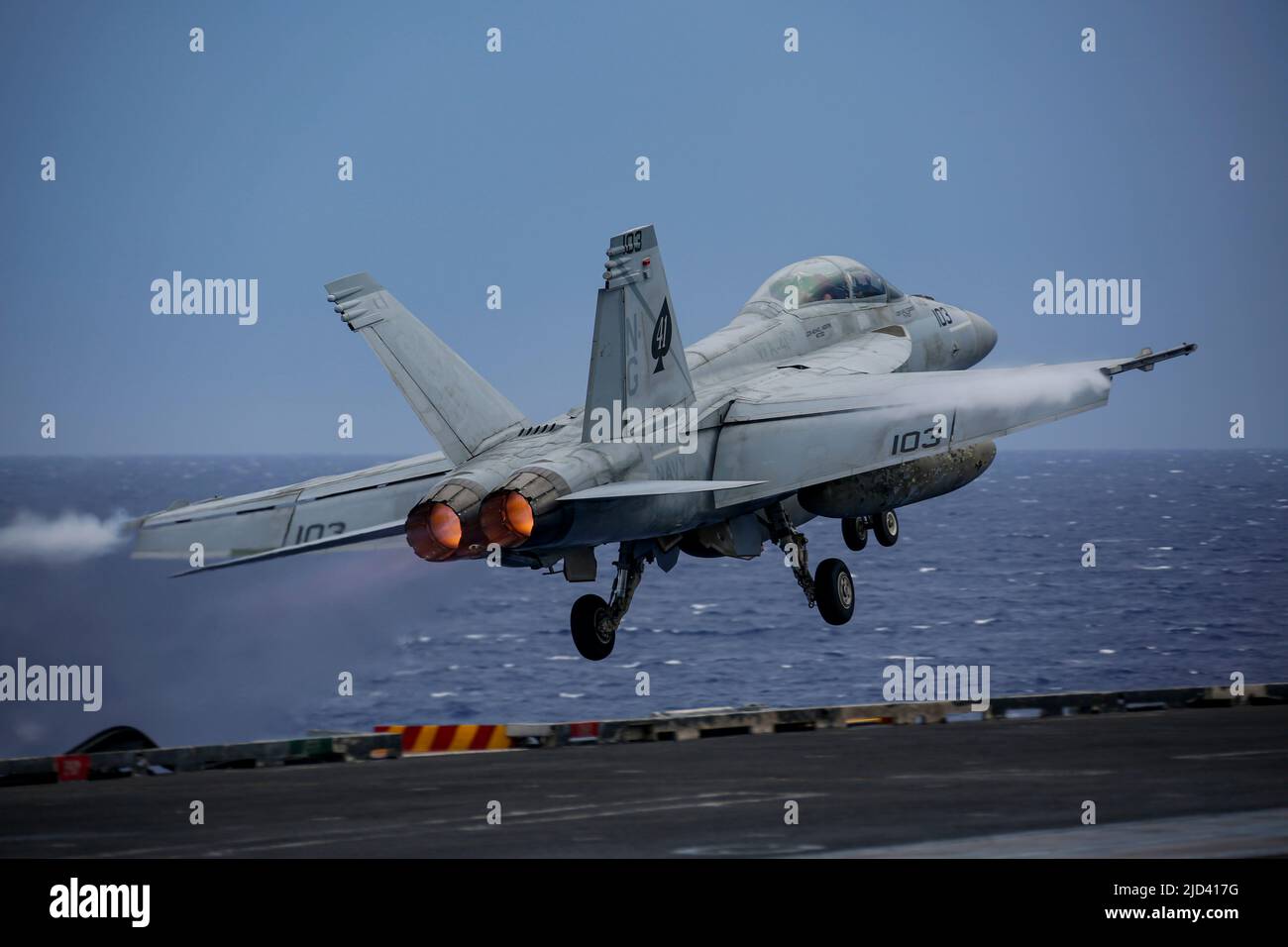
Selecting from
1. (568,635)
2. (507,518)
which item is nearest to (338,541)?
(507,518)

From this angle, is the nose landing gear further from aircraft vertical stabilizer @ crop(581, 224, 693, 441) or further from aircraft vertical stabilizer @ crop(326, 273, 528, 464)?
aircraft vertical stabilizer @ crop(326, 273, 528, 464)

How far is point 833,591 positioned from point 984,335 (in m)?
7.94

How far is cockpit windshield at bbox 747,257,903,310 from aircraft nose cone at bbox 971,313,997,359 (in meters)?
2.49

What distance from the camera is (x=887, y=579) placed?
10781 cm

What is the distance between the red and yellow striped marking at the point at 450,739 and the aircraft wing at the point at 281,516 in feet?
15.6

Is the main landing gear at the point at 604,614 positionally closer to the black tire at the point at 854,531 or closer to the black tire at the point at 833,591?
the black tire at the point at 833,591

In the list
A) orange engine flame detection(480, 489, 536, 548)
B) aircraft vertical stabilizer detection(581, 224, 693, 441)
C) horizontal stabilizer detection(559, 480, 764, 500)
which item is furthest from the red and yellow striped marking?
horizontal stabilizer detection(559, 480, 764, 500)

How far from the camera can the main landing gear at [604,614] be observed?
22.8 metres

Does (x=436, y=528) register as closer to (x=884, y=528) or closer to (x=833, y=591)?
(x=833, y=591)

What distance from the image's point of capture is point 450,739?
27.0 meters

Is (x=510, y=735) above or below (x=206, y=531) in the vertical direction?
below
